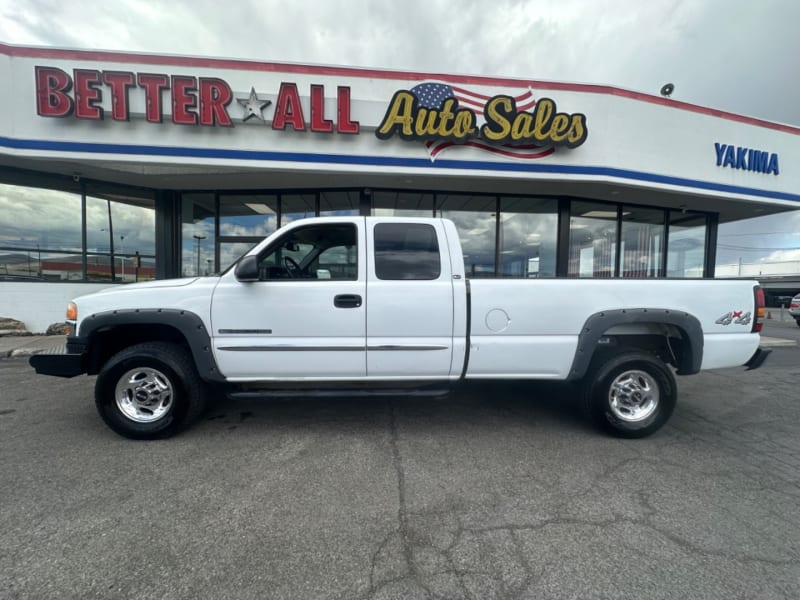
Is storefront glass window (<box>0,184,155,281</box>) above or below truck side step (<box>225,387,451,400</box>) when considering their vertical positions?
above

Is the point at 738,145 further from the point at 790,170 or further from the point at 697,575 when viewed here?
the point at 697,575

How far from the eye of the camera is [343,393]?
3.34 metres

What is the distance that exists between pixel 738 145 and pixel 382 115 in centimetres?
903

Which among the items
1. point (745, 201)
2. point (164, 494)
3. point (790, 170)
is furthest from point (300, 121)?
point (790, 170)

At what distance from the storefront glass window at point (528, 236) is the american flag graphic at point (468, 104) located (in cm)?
158

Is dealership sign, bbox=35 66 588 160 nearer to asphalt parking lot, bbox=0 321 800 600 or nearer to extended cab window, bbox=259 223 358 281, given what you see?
extended cab window, bbox=259 223 358 281

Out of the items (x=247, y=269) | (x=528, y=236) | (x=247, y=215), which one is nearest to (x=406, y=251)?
(x=247, y=269)

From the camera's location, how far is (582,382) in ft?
12.0

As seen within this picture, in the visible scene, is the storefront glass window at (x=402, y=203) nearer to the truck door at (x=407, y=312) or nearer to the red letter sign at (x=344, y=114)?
the red letter sign at (x=344, y=114)

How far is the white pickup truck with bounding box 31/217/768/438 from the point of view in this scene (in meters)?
3.29

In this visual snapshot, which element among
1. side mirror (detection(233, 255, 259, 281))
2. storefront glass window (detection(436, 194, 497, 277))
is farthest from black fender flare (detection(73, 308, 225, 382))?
storefront glass window (detection(436, 194, 497, 277))

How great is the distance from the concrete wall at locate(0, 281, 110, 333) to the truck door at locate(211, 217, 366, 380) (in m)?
8.11

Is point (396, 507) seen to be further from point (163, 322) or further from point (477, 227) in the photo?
point (477, 227)

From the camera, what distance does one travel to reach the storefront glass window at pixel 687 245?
1074cm
